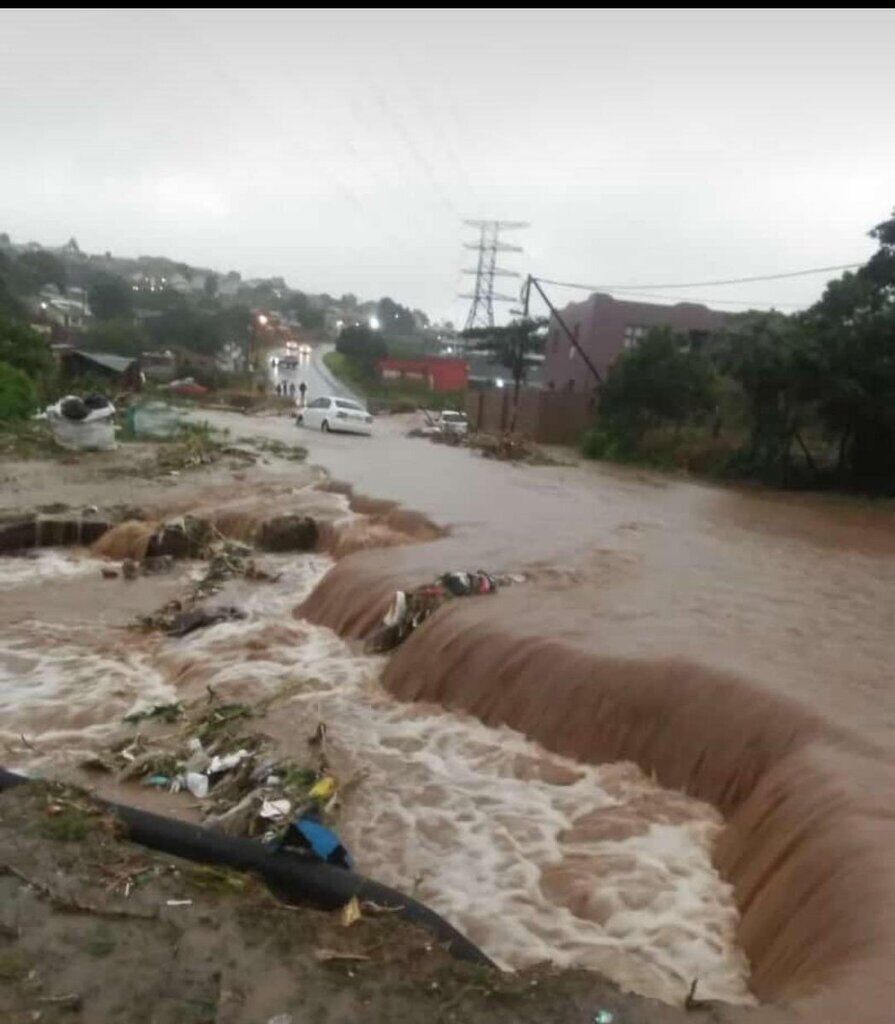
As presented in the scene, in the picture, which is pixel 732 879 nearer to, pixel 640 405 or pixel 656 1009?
pixel 656 1009

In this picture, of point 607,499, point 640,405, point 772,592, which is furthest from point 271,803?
point 640,405

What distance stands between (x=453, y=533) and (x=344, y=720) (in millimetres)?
5819

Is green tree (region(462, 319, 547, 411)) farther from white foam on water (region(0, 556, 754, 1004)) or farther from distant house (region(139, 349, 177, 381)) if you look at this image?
white foam on water (region(0, 556, 754, 1004))

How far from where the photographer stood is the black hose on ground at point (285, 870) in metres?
4.08

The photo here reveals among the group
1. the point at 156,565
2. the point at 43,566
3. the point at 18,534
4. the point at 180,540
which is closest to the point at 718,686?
the point at 156,565

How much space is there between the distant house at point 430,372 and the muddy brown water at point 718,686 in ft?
157

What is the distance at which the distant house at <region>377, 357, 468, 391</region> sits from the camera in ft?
202

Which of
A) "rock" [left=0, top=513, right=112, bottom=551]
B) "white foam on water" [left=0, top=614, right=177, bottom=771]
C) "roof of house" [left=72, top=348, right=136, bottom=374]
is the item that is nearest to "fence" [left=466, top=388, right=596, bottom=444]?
"roof of house" [left=72, top=348, right=136, bottom=374]

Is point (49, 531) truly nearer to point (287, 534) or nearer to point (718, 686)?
point (287, 534)

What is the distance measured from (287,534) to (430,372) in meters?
49.9

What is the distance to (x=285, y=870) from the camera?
442cm

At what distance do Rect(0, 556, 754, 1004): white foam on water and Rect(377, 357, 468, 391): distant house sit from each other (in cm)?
5304

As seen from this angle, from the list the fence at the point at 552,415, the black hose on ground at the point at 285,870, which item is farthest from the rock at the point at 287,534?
the fence at the point at 552,415

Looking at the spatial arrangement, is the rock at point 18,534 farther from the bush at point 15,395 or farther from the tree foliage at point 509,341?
the tree foliage at point 509,341
